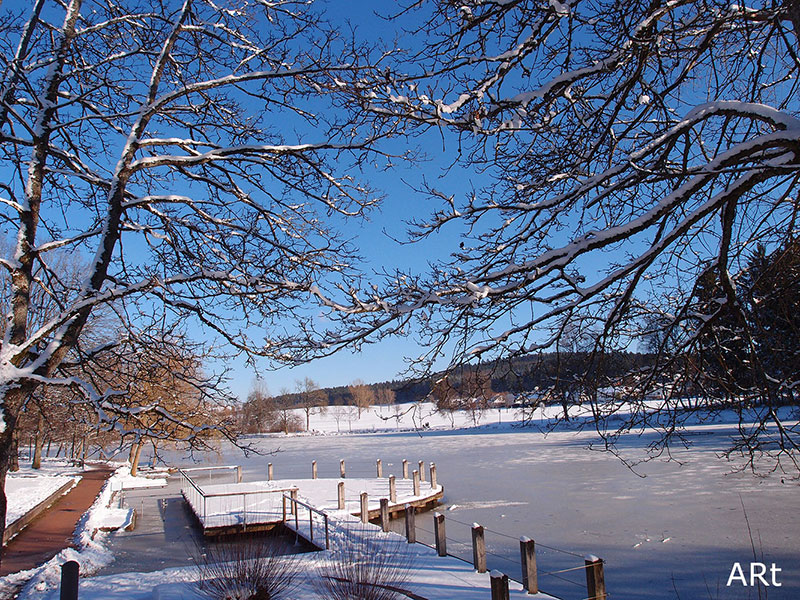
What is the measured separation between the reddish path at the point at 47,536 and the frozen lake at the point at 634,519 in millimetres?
4424

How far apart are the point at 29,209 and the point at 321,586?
16.9ft

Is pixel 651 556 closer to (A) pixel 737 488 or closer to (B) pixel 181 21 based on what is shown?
(A) pixel 737 488

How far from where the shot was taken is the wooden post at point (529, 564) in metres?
7.73

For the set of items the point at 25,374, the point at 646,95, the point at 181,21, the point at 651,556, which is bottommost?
the point at 651,556

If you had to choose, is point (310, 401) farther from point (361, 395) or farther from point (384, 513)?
point (384, 513)

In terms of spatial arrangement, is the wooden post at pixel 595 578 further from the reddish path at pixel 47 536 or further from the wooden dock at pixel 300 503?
the reddish path at pixel 47 536

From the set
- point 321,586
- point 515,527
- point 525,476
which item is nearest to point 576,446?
point 525,476

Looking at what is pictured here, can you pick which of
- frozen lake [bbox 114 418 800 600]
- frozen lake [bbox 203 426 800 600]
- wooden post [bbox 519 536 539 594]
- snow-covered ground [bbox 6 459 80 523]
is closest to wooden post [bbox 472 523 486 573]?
wooden post [bbox 519 536 539 594]

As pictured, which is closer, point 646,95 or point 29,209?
point 646,95

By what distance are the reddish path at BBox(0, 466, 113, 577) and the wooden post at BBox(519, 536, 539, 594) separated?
797cm

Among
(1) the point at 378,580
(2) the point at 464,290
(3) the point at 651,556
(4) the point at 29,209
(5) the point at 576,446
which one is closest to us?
(2) the point at 464,290

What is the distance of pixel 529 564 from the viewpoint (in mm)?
7836

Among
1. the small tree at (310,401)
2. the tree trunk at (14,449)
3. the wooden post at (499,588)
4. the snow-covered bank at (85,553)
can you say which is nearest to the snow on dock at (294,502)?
the snow-covered bank at (85,553)

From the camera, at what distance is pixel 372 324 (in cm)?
391
